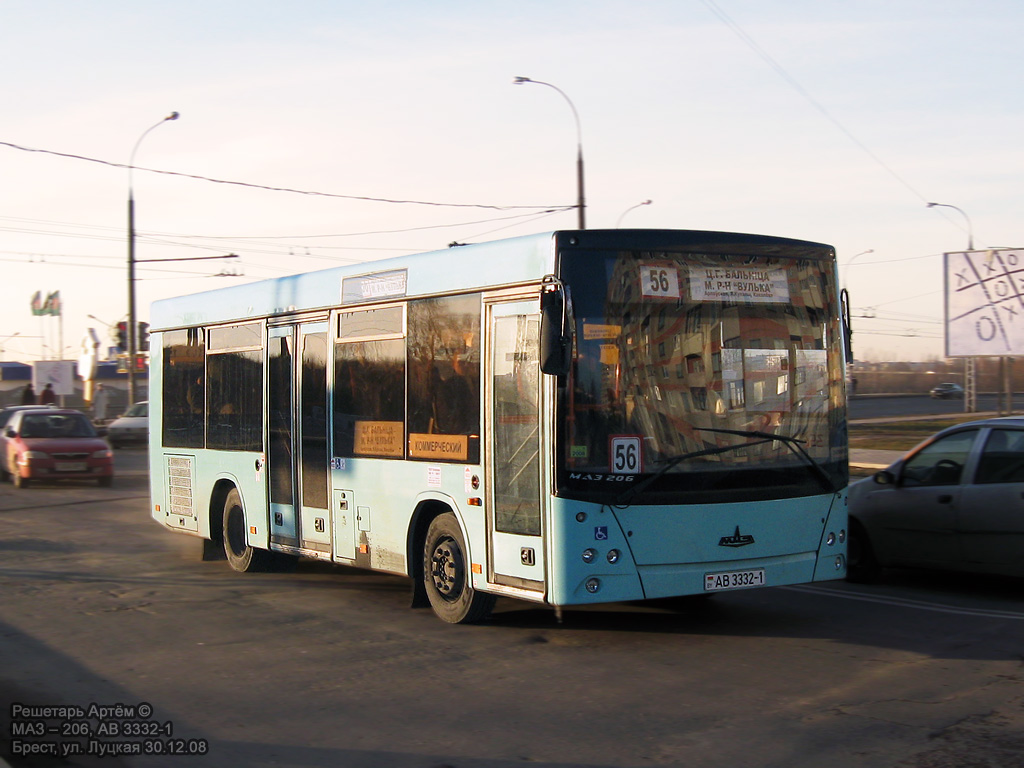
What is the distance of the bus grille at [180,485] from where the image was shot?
1331cm

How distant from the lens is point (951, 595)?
10008 mm

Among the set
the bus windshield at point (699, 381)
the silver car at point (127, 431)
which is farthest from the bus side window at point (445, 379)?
the silver car at point (127, 431)

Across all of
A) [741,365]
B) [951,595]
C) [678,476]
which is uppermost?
[741,365]

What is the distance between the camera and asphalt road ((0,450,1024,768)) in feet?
18.7

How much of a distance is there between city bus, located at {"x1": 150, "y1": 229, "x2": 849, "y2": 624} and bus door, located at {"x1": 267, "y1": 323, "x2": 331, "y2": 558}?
1.42 ft

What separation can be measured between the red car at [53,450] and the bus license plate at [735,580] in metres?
18.6

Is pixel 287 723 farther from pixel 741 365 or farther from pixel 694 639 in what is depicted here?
pixel 741 365

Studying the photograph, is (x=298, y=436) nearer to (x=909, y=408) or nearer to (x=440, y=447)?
(x=440, y=447)

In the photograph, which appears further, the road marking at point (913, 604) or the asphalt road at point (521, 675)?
the road marking at point (913, 604)

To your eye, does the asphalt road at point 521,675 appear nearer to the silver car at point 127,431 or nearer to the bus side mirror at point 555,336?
the bus side mirror at point 555,336

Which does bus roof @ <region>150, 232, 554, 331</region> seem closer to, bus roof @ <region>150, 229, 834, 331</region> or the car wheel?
bus roof @ <region>150, 229, 834, 331</region>

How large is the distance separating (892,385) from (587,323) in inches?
4892

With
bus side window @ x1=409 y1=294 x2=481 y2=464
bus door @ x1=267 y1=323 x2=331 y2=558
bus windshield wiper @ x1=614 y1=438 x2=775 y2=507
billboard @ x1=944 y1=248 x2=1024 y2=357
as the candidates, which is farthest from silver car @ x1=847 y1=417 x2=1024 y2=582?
billboard @ x1=944 y1=248 x2=1024 y2=357

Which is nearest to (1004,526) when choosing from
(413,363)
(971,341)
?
(413,363)
